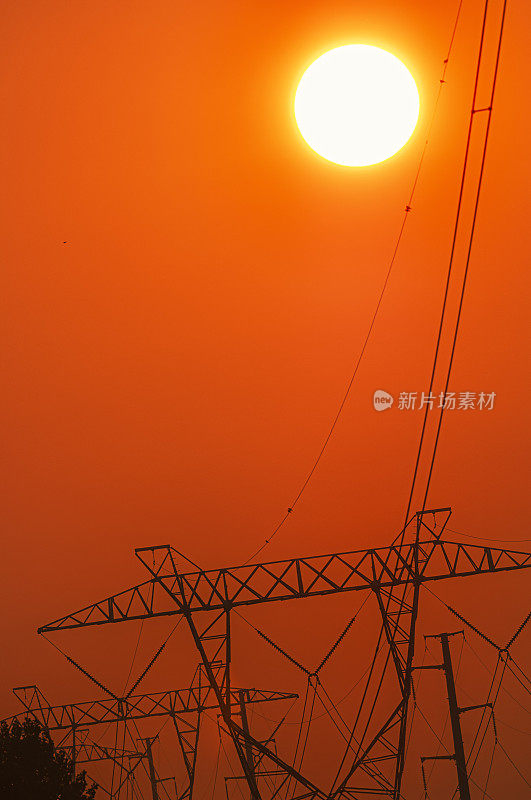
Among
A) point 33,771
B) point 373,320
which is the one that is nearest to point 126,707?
point 33,771

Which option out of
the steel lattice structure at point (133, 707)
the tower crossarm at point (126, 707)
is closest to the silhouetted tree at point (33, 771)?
the steel lattice structure at point (133, 707)

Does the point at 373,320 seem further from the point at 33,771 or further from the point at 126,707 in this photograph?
the point at 126,707

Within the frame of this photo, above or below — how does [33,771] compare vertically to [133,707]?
below

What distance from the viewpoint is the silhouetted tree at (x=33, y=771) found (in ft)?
55.3

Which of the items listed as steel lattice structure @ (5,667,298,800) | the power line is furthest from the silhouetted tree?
the power line

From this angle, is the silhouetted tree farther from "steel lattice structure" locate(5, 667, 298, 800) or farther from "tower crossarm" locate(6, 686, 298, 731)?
"tower crossarm" locate(6, 686, 298, 731)

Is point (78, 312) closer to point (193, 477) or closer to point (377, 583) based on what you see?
point (193, 477)

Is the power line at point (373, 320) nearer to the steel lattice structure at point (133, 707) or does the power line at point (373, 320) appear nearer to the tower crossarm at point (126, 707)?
the steel lattice structure at point (133, 707)

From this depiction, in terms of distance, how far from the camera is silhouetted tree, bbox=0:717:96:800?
664 inches

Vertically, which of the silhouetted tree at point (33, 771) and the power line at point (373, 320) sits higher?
the power line at point (373, 320)

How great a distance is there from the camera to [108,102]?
472 inches

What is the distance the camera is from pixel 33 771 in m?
17.5

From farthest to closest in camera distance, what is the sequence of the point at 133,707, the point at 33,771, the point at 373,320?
1. the point at 133,707
2. the point at 33,771
3. the point at 373,320

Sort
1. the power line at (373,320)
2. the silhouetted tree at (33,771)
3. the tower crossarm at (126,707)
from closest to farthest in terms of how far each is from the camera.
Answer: the power line at (373,320)
the silhouetted tree at (33,771)
the tower crossarm at (126,707)
